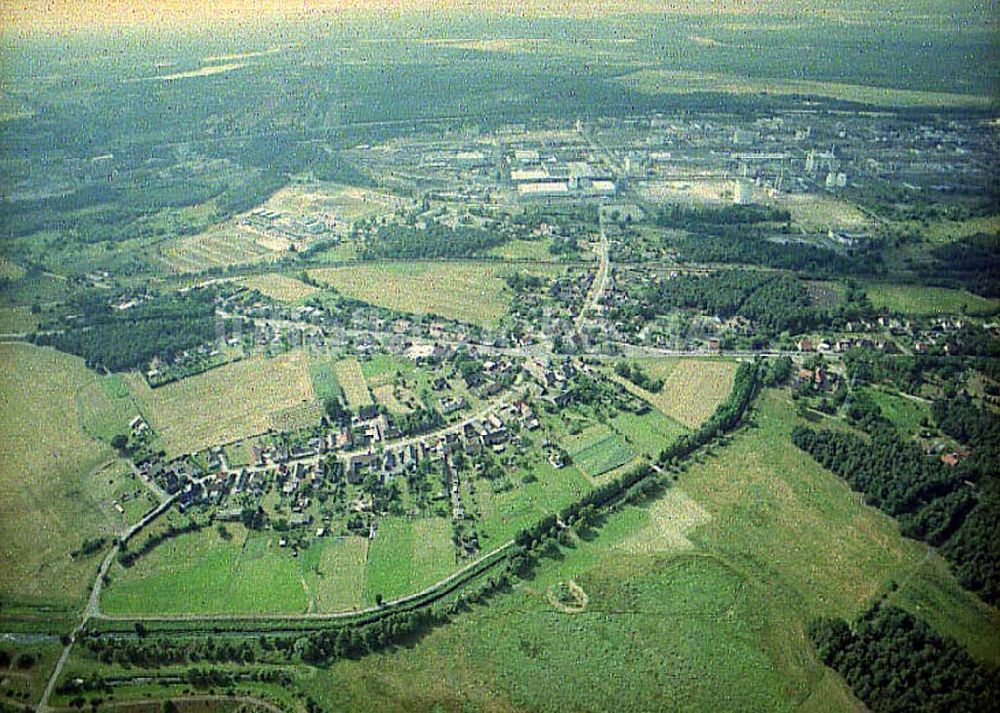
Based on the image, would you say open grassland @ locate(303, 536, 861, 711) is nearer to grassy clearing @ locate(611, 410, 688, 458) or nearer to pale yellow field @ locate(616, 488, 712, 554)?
pale yellow field @ locate(616, 488, 712, 554)

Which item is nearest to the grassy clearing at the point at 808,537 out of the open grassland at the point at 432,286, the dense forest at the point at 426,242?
the open grassland at the point at 432,286

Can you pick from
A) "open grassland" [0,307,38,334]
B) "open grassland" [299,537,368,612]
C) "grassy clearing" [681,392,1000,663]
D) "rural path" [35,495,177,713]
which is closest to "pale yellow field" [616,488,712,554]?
"grassy clearing" [681,392,1000,663]

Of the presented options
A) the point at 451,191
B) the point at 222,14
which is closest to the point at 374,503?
the point at 451,191

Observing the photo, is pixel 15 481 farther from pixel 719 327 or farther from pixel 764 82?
pixel 764 82

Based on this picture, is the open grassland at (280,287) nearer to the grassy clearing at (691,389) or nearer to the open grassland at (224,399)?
the open grassland at (224,399)

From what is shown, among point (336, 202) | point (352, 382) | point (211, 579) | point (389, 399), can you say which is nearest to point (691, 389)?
point (389, 399)

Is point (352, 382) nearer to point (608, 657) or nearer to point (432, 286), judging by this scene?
point (432, 286)
